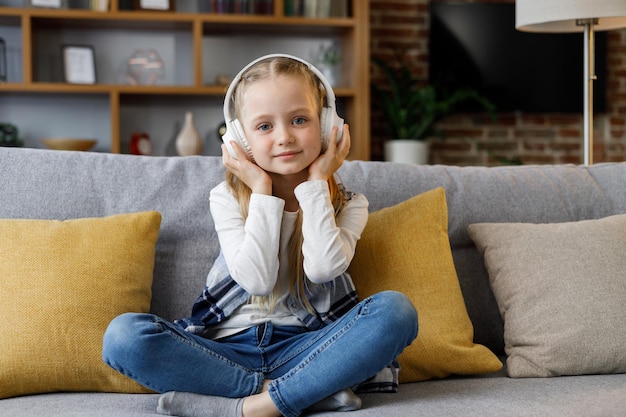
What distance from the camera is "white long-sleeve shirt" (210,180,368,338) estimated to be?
59.7 inches

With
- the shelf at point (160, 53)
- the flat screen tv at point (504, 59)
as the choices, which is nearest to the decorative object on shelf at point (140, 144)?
the shelf at point (160, 53)

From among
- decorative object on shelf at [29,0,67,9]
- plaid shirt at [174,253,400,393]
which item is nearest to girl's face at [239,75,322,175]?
plaid shirt at [174,253,400,393]

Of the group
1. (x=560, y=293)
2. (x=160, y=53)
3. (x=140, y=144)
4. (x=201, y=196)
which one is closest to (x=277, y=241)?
(x=201, y=196)

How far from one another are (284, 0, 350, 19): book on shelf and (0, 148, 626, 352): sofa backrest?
2.47 m

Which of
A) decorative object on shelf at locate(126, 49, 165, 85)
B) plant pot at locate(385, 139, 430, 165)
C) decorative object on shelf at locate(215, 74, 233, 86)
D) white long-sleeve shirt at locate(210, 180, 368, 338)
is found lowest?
white long-sleeve shirt at locate(210, 180, 368, 338)

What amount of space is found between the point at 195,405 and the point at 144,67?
3250mm

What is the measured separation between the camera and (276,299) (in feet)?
5.24

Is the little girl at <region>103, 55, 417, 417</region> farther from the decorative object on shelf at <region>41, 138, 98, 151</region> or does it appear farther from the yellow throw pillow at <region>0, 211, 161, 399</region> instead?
the decorative object on shelf at <region>41, 138, 98, 151</region>

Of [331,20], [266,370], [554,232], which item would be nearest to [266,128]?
[266,370]

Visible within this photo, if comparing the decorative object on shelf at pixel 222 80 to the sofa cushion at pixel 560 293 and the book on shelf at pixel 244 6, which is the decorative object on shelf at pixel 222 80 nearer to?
the book on shelf at pixel 244 6

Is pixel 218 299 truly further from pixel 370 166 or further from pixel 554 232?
pixel 554 232

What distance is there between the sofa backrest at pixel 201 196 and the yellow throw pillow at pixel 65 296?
0.11 meters

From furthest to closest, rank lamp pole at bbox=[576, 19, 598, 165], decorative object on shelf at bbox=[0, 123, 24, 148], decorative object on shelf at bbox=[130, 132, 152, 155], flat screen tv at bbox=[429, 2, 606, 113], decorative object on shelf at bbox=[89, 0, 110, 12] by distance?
flat screen tv at bbox=[429, 2, 606, 113] → decorative object on shelf at bbox=[130, 132, 152, 155] → decorative object on shelf at bbox=[0, 123, 24, 148] → decorative object on shelf at bbox=[89, 0, 110, 12] → lamp pole at bbox=[576, 19, 598, 165]

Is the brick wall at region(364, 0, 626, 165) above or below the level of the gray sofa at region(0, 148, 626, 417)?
above
